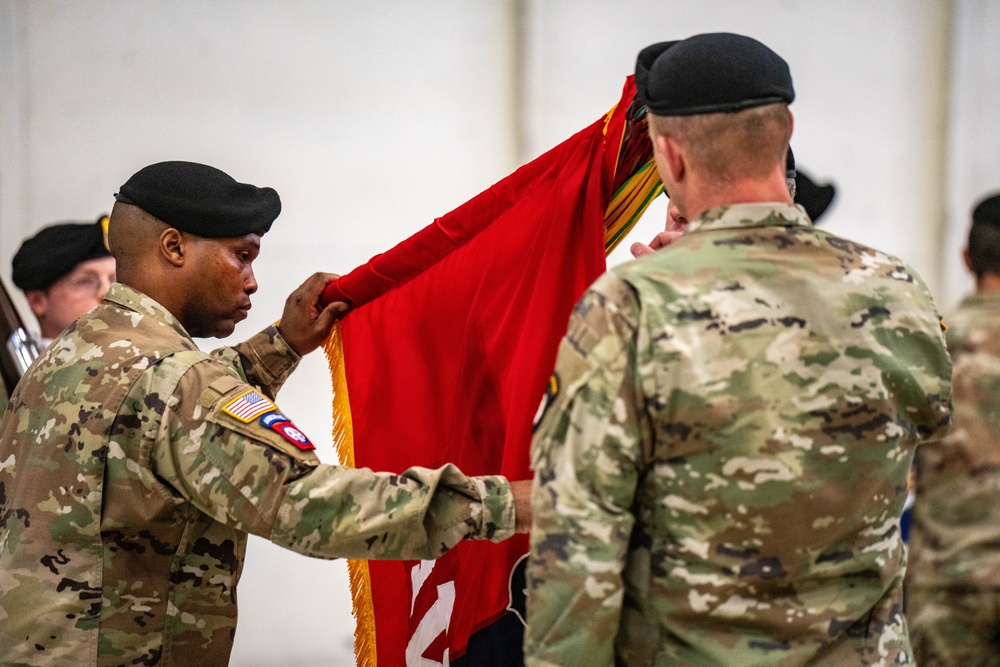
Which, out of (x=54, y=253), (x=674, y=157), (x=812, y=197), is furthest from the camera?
(x=54, y=253)

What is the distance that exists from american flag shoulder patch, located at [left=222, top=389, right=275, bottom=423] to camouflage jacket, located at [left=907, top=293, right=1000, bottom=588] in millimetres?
1662

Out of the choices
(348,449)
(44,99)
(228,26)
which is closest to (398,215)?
(228,26)

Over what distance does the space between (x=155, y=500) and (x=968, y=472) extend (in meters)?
1.86

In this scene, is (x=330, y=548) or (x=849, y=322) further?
(x=330, y=548)

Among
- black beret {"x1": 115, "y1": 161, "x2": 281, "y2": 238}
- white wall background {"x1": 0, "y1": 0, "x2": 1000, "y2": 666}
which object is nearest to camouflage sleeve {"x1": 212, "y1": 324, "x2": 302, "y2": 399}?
black beret {"x1": 115, "y1": 161, "x2": 281, "y2": 238}

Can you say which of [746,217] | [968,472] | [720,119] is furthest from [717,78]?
[968,472]

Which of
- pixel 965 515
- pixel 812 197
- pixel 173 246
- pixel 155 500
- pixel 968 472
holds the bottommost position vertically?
pixel 965 515

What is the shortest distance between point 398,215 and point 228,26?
2.92 ft

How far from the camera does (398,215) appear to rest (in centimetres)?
392

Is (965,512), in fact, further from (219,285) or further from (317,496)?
(219,285)

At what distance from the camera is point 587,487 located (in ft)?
4.01

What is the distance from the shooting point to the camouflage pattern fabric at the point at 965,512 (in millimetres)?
2471

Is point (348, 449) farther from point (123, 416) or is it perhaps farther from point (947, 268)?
point (947, 268)

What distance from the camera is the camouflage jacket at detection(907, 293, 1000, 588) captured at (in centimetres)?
247
